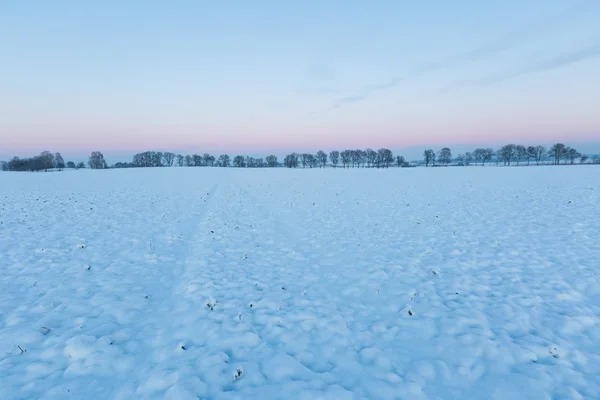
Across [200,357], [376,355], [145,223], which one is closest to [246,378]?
[200,357]

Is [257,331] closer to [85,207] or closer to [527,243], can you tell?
[527,243]

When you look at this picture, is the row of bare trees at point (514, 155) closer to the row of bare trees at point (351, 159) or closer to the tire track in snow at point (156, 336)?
the row of bare trees at point (351, 159)

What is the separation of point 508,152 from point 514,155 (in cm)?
574

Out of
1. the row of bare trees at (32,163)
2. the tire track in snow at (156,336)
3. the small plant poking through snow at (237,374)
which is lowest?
the small plant poking through snow at (237,374)

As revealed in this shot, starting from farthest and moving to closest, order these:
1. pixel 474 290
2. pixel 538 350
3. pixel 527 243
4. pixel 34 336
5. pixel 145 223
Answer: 1. pixel 145 223
2. pixel 527 243
3. pixel 474 290
4. pixel 34 336
5. pixel 538 350

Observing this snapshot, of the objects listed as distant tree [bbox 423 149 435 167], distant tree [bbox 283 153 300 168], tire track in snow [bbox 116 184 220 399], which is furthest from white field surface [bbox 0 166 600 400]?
distant tree [bbox 283 153 300 168]

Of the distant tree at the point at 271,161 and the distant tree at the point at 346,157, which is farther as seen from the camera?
the distant tree at the point at 271,161

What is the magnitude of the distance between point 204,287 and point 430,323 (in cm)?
557

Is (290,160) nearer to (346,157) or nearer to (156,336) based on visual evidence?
(346,157)

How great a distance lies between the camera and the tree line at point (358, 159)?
146 meters

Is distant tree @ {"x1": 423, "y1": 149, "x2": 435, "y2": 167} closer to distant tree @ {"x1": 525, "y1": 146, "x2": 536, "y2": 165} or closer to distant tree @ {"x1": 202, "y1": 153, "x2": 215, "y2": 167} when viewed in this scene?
distant tree @ {"x1": 525, "y1": 146, "x2": 536, "y2": 165}

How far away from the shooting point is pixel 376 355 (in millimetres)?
5188

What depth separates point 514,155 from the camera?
151 m

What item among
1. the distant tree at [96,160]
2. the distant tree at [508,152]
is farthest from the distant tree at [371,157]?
the distant tree at [96,160]
